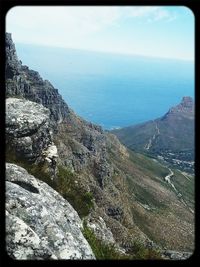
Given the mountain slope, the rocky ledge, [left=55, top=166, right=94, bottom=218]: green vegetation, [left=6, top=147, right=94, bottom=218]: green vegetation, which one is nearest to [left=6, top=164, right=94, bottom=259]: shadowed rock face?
the mountain slope

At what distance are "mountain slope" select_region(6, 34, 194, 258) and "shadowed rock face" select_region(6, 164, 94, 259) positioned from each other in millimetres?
1575

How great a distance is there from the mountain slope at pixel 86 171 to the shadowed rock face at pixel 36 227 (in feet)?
5.17

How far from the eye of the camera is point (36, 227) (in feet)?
22.6

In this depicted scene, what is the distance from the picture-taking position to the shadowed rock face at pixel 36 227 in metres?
6.29

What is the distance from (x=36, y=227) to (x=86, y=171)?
49994mm

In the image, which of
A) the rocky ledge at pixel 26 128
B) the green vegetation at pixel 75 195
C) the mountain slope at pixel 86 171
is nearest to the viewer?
the rocky ledge at pixel 26 128

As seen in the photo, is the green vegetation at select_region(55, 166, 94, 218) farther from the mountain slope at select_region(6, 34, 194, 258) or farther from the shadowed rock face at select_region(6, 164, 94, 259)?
the shadowed rock face at select_region(6, 164, 94, 259)

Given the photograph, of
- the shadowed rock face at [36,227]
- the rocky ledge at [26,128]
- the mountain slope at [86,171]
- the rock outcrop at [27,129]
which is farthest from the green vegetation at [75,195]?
the shadowed rock face at [36,227]

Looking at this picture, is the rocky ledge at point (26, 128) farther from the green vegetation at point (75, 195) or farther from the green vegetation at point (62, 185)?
the green vegetation at point (75, 195)

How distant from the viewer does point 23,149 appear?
37.0 ft

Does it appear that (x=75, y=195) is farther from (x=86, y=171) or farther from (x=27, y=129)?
(x=86, y=171)
